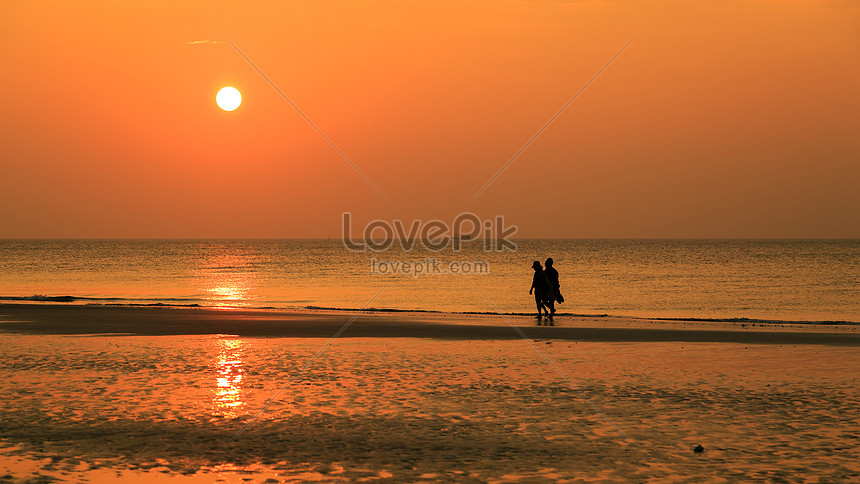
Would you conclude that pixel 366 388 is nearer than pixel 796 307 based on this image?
Yes

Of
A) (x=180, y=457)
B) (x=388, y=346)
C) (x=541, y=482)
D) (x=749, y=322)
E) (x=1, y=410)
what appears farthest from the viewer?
(x=749, y=322)

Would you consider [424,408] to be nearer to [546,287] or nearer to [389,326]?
[389,326]

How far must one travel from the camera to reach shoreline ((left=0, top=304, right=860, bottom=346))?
2294cm

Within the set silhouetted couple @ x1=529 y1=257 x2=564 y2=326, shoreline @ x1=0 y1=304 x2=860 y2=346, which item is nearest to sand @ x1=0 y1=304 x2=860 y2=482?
shoreline @ x1=0 y1=304 x2=860 y2=346

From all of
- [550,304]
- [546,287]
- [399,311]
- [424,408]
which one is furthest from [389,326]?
[424,408]

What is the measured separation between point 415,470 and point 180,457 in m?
2.80

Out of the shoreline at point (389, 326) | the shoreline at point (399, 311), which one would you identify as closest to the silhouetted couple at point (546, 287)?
the shoreline at point (389, 326)

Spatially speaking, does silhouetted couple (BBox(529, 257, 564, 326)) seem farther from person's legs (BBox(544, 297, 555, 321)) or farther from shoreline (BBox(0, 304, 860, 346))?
shoreline (BBox(0, 304, 860, 346))

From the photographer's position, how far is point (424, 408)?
12.1 m

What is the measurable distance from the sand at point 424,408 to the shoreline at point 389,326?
68 centimetres

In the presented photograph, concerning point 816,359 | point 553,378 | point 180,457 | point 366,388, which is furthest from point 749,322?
point 180,457

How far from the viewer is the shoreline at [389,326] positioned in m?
22.9

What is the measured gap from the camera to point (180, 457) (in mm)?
9273

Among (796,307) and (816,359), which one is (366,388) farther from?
(796,307)
